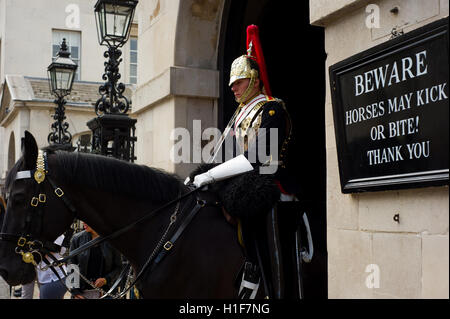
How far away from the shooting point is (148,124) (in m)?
8.81

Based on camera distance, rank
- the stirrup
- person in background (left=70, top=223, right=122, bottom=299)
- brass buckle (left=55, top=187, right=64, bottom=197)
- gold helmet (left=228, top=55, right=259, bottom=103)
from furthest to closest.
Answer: person in background (left=70, top=223, right=122, bottom=299)
gold helmet (left=228, top=55, right=259, bottom=103)
the stirrup
brass buckle (left=55, top=187, right=64, bottom=197)

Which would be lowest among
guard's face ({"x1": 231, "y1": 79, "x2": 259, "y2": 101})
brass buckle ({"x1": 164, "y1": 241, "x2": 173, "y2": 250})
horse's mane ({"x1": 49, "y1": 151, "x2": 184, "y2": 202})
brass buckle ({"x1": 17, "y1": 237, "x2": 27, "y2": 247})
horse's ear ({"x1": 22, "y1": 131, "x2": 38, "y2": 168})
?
brass buckle ({"x1": 164, "y1": 241, "x2": 173, "y2": 250})

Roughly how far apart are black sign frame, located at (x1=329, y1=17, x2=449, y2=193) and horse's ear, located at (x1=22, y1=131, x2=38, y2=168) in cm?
209

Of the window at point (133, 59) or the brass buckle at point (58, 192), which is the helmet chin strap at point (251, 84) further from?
the window at point (133, 59)

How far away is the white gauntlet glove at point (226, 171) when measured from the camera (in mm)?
4859

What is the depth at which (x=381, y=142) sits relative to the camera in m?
4.20

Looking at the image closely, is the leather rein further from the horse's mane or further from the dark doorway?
the dark doorway

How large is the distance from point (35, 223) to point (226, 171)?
1364mm

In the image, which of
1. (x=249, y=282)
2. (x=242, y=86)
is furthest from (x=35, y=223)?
(x=242, y=86)

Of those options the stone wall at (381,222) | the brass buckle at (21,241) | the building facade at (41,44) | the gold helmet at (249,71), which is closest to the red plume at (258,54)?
the gold helmet at (249,71)

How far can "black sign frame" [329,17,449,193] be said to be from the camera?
Answer: 12.1ft

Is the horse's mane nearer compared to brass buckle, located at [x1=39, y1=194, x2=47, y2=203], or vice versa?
brass buckle, located at [x1=39, y1=194, x2=47, y2=203]

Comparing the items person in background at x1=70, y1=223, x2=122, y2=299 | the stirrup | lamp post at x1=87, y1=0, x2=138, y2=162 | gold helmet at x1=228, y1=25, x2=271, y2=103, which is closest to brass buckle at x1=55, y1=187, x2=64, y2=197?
the stirrup

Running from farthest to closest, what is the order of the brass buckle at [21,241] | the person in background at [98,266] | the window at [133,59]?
the window at [133,59], the person in background at [98,266], the brass buckle at [21,241]
